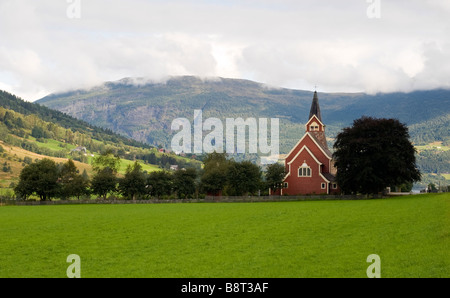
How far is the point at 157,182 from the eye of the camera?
108 metres

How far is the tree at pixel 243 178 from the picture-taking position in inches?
4188

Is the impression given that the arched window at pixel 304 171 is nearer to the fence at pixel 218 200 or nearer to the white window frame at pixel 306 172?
the white window frame at pixel 306 172

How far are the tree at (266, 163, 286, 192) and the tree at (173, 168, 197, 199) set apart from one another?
15.7m

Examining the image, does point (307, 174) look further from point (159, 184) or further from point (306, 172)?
point (159, 184)

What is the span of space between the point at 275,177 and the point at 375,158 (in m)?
26.2

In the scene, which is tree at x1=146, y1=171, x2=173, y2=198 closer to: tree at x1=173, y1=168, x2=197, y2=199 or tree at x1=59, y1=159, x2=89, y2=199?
tree at x1=173, y1=168, x2=197, y2=199

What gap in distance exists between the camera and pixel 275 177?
352ft

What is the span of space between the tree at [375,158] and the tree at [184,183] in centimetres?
3248

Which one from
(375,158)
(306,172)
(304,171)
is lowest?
(306,172)

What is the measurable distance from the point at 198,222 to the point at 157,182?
196ft

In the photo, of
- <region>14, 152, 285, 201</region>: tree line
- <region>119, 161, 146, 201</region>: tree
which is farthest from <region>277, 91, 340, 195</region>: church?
<region>119, 161, 146, 201</region>: tree

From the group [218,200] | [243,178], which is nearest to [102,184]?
[218,200]

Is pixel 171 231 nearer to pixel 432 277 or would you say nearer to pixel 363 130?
pixel 432 277
